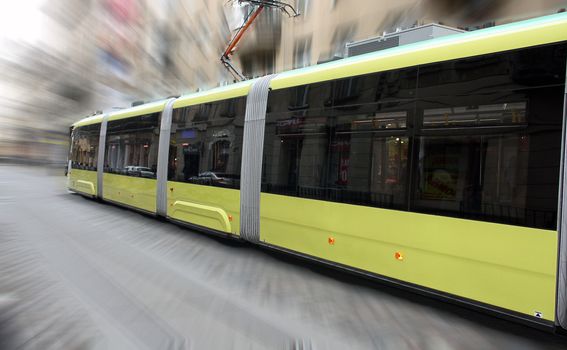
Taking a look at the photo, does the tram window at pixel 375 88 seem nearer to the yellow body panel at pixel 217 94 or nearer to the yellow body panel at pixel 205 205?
the yellow body panel at pixel 217 94

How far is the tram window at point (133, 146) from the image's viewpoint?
10.2 meters

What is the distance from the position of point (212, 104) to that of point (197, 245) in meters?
2.81

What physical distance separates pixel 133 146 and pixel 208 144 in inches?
154

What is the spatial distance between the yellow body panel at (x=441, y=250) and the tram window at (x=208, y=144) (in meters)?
1.91

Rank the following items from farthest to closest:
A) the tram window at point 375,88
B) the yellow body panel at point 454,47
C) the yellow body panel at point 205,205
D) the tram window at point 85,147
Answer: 1. the tram window at point 85,147
2. the yellow body panel at point 205,205
3. the tram window at point 375,88
4. the yellow body panel at point 454,47

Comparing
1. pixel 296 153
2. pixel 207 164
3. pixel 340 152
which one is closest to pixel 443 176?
pixel 340 152

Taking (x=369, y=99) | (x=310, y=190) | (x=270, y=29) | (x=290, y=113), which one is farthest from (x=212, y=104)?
(x=270, y=29)

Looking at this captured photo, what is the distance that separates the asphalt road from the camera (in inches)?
150

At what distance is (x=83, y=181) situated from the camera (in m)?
15.1

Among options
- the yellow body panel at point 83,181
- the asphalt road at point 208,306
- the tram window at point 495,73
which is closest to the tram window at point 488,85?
the tram window at point 495,73

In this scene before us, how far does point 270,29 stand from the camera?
88.2 feet

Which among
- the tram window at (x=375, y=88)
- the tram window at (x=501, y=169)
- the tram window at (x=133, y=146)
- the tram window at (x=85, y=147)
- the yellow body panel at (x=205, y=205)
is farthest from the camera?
the tram window at (x=85, y=147)

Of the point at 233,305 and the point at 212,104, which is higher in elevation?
the point at 212,104

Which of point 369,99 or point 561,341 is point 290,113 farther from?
point 561,341
